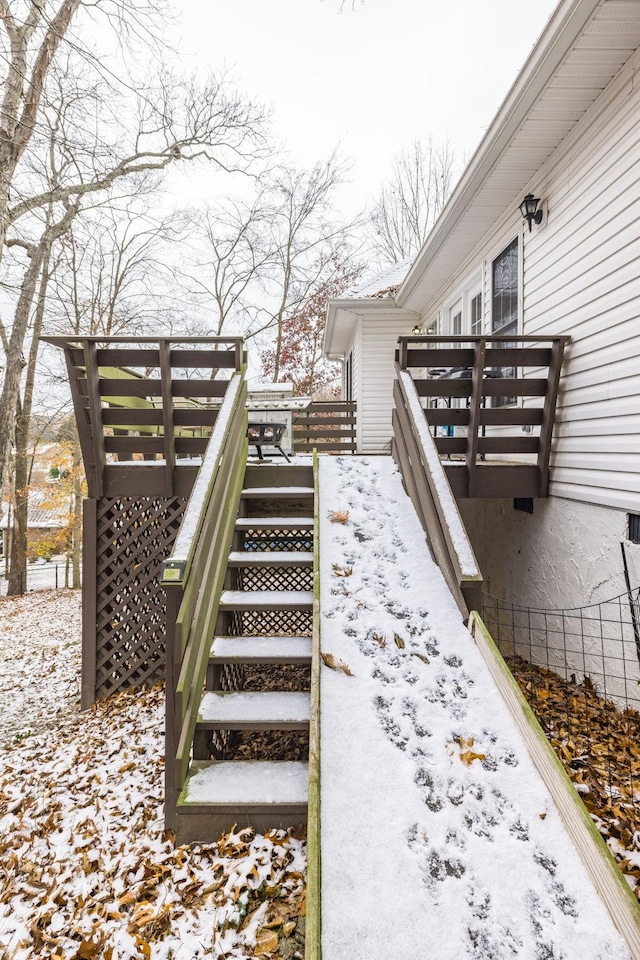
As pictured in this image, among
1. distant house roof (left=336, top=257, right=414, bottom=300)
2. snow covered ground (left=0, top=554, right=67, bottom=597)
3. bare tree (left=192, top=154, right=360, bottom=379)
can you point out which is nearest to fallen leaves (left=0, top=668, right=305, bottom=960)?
distant house roof (left=336, top=257, right=414, bottom=300)

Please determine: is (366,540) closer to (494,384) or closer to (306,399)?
(494,384)

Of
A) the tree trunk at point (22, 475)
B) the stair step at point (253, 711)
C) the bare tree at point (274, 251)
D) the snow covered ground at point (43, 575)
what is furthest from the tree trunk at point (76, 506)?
the stair step at point (253, 711)

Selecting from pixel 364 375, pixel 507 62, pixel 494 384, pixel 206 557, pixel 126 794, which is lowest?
pixel 126 794

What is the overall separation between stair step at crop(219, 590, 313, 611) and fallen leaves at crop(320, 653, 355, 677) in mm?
744

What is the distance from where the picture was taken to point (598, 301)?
13.6ft

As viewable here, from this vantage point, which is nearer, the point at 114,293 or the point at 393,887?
the point at 393,887

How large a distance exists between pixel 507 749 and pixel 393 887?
817mm

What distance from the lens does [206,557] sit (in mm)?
3197

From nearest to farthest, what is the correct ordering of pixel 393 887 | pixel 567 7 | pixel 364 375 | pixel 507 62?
pixel 393 887
pixel 567 7
pixel 364 375
pixel 507 62

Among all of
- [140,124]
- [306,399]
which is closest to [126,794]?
[306,399]

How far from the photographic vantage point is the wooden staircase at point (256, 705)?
265 cm

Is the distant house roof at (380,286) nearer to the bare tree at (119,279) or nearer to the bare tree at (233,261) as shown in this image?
Result: the bare tree at (119,279)

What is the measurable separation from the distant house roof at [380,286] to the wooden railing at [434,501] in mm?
5960

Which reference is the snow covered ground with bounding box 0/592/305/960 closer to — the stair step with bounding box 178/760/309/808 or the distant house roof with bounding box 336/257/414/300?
the stair step with bounding box 178/760/309/808
